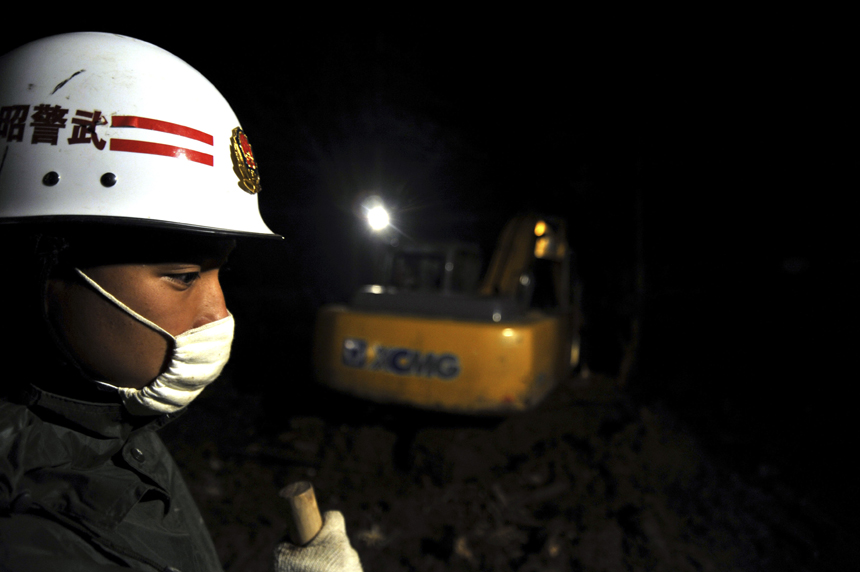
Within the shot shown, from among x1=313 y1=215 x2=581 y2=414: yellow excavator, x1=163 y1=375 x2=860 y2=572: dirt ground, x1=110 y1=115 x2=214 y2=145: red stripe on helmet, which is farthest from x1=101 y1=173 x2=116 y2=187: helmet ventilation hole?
x1=163 y1=375 x2=860 y2=572: dirt ground

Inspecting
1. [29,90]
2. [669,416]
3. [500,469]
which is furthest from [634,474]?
[29,90]

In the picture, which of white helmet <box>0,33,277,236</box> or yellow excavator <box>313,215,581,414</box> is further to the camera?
yellow excavator <box>313,215,581,414</box>

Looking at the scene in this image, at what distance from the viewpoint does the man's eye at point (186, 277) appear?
104 centimetres

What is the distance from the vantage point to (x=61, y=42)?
3.55 ft

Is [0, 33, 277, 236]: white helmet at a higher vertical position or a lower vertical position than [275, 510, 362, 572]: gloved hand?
higher

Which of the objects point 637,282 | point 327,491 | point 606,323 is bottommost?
point 327,491

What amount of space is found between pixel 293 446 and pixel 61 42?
418 centimetres

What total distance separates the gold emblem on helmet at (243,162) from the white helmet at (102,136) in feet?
0.34

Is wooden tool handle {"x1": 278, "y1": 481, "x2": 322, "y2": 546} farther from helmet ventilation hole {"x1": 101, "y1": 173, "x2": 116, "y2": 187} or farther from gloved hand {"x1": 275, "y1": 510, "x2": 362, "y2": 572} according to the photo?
helmet ventilation hole {"x1": 101, "y1": 173, "x2": 116, "y2": 187}

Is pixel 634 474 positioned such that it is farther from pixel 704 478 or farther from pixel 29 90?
pixel 29 90

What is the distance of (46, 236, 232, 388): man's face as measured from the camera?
0.93m

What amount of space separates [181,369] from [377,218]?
4372mm

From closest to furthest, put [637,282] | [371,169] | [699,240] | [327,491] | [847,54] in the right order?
[327,491], [847,54], [637,282], [699,240], [371,169]

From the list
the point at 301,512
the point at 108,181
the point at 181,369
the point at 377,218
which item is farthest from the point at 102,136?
the point at 377,218
